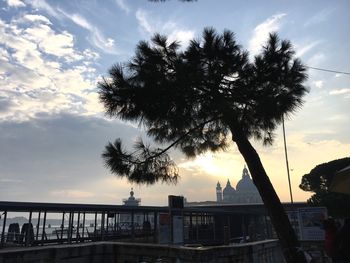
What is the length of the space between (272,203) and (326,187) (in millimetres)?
43629

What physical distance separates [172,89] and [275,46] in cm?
263

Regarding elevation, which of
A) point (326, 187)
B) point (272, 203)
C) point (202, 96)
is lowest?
point (272, 203)

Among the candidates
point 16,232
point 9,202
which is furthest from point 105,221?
point 9,202

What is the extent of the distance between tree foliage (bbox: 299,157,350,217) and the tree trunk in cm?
2326

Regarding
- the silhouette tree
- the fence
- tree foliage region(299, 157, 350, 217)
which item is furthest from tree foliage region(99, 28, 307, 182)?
tree foliage region(299, 157, 350, 217)

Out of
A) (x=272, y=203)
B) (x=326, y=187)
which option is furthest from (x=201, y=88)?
(x=326, y=187)

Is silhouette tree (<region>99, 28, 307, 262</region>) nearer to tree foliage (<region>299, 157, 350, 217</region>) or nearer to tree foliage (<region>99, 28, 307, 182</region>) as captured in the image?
tree foliage (<region>99, 28, 307, 182</region>)

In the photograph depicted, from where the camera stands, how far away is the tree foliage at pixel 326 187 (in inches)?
1198

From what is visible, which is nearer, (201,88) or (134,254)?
(134,254)

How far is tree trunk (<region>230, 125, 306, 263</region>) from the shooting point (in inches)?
239

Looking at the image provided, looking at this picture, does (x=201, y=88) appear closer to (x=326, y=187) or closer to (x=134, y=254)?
(x=134, y=254)

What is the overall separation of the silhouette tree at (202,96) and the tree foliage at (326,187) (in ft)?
76.2

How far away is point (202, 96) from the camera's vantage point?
22.8ft

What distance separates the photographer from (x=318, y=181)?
157 feet
